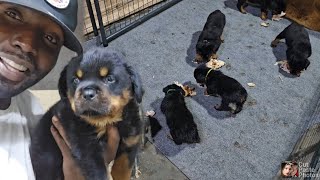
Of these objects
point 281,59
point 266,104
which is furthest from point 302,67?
point 266,104

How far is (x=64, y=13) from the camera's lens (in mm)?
548

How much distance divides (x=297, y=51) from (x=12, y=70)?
1.82 m

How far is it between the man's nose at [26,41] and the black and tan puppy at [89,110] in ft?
0.18

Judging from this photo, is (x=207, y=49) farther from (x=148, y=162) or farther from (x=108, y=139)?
(x=108, y=139)

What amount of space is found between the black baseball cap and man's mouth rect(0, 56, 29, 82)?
74mm

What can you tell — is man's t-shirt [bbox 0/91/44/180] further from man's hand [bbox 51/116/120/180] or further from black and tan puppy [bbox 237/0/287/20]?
black and tan puppy [bbox 237/0/287/20]

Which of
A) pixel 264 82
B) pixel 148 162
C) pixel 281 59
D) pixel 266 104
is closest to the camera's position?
pixel 148 162

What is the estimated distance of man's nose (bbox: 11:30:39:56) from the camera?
1.75 feet

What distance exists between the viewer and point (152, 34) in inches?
90.7

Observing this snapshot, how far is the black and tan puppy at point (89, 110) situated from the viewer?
56cm

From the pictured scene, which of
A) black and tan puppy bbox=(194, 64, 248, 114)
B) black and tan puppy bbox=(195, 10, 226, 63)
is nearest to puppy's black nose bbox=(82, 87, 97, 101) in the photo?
black and tan puppy bbox=(194, 64, 248, 114)

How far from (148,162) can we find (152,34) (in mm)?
1433

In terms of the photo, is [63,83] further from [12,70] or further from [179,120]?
[179,120]

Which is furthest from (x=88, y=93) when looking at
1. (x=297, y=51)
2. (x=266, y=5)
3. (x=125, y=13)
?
(x=266, y=5)
